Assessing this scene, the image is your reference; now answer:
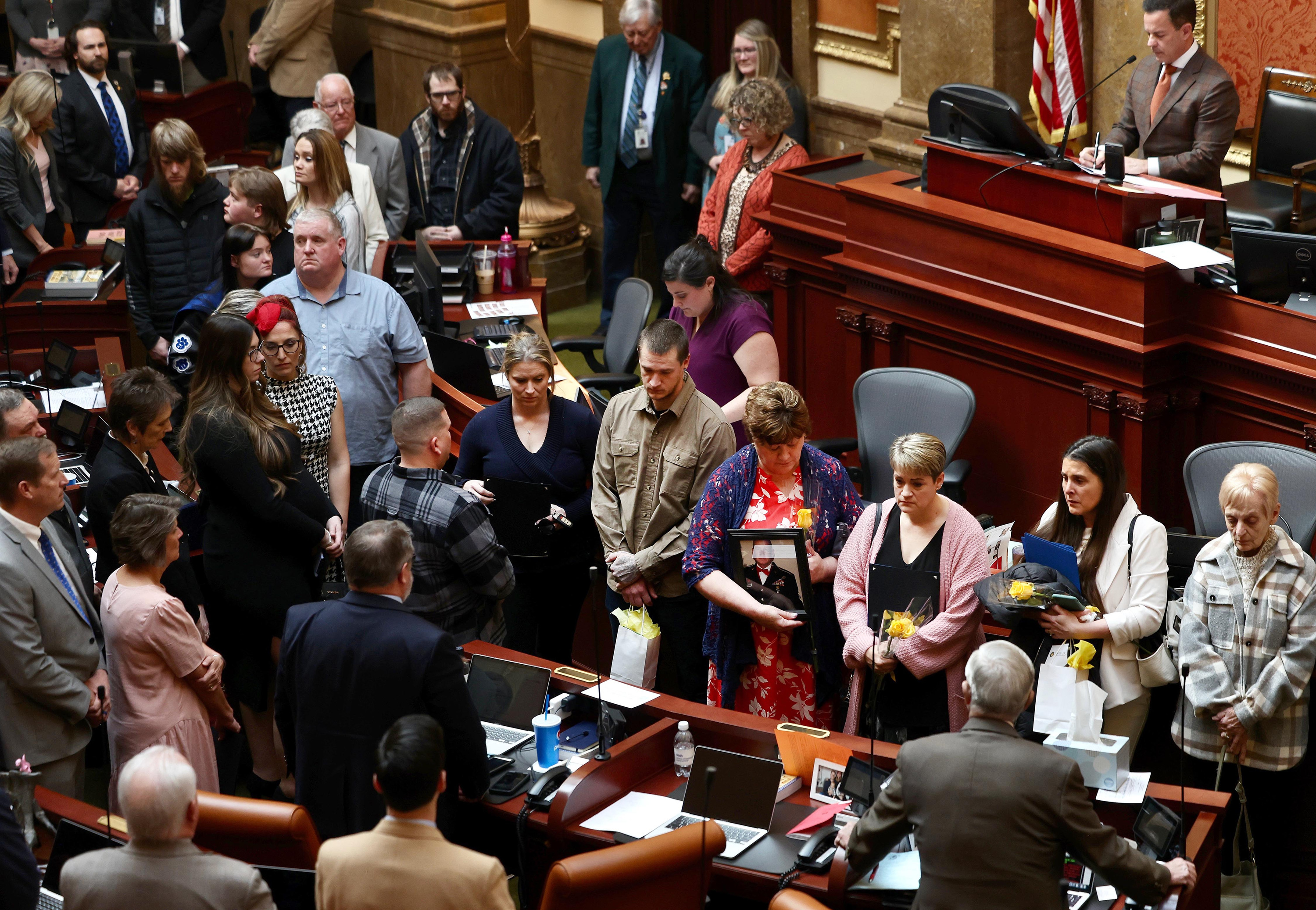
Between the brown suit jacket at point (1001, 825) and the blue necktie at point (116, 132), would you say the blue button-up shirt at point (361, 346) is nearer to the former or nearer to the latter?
the brown suit jacket at point (1001, 825)

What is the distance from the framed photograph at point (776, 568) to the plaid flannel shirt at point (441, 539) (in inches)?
25.7

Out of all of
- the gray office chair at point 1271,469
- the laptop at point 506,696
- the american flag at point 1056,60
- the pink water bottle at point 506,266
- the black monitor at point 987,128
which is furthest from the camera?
the pink water bottle at point 506,266

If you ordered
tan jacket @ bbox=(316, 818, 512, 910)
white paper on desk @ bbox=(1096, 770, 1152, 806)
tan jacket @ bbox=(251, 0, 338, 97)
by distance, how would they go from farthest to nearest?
tan jacket @ bbox=(251, 0, 338, 97) < white paper on desk @ bbox=(1096, 770, 1152, 806) < tan jacket @ bbox=(316, 818, 512, 910)

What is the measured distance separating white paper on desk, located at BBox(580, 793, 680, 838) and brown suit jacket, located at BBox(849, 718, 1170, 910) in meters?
0.80

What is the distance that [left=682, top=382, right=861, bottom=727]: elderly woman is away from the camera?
13.5 feet

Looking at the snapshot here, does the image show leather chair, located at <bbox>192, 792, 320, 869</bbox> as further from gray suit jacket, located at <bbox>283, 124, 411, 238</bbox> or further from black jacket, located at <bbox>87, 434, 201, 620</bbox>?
gray suit jacket, located at <bbox>283, 124, 411, 238</bbox>

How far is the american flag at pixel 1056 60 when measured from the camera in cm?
644

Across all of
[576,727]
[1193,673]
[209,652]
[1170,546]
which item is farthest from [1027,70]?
[209,652]

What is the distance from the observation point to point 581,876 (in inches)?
122

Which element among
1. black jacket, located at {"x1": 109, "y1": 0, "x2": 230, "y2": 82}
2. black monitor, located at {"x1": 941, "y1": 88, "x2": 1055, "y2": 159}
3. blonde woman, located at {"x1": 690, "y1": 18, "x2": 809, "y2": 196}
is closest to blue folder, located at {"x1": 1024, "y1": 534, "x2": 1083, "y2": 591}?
black monitor, located at {"x1": 941, "y1": 88, "x2": 1055, "y2": 159}

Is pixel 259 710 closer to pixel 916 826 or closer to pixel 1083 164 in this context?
pixel 916 826

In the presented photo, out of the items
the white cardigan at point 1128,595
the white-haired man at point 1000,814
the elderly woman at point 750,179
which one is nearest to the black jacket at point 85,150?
the elderly woman at point 750,179

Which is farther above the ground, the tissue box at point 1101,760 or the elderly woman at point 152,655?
the elderly woman at point 152,655

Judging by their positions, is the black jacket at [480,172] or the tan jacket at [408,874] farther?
the black jacket at [480,172]
